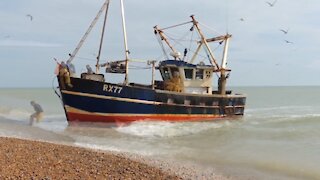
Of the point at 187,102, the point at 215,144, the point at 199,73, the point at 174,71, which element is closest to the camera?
the point at 215,144

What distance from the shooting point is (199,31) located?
2831cm

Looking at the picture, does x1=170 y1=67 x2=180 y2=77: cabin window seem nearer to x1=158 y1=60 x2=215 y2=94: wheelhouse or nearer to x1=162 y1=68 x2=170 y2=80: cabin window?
x1=158 y1=60 x2=215 y2=94: wheelhouse

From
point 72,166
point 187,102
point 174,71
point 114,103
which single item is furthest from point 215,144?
point 174,71

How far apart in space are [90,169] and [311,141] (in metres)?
12.6

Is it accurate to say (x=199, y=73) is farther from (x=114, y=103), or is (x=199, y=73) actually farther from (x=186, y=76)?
(x=114, y=103)

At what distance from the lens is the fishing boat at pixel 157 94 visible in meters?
21.2

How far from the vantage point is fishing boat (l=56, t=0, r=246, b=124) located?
2125 cm

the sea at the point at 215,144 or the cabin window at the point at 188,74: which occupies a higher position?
the cabin window at the point at 188,74

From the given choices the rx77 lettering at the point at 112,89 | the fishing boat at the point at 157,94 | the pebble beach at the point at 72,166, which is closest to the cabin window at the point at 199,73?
the fishing boat at the point at 157,94

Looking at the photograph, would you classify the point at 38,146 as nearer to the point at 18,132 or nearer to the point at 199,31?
the point at 18,132

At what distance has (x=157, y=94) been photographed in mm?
22578

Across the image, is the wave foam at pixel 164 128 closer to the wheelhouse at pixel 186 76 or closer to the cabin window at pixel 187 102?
the cabin window at pixel 187 102

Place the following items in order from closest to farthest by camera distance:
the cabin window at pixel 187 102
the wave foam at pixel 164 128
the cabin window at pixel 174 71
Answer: the wave foam at pixel 164 128 < the cabin window at pixel 187 102 < the cabin window at pixel 174 71

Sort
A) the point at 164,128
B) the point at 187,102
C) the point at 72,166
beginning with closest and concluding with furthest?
1. the point at 72,166
2. the point at 164,128
3. the point at 187,102
